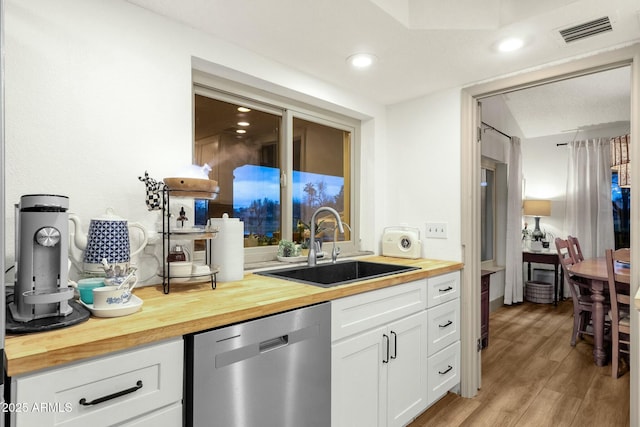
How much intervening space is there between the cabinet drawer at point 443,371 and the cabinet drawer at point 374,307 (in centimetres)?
39

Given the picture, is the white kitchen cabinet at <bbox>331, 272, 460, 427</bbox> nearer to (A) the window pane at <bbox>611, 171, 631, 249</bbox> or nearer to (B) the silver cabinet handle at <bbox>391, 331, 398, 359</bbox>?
(B) the silver cabinet handle at <bbox>391, 331, 398, 359</bbox>

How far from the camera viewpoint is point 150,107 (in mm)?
1628

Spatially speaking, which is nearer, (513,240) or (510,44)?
(510,44)

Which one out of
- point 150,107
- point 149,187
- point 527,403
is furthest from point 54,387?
point 527,403

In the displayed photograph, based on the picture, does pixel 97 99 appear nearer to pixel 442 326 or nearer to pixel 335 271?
pixel 335 271

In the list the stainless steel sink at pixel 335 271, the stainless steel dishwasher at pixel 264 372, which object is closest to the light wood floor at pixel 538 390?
the stainless steel sink at pixel 335 271

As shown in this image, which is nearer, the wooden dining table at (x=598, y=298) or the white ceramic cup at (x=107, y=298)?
the white ceramic cup at (x=107, y=298)

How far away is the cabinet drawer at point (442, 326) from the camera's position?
218 centimetres

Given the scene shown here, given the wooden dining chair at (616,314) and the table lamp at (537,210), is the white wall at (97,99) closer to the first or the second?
the wooden dining chair at (616,314)

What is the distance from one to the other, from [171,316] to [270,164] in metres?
1.41

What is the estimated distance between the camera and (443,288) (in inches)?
90.7

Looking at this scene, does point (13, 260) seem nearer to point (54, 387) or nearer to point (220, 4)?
point (54, 387)

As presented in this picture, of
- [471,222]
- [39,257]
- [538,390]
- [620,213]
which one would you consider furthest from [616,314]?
[39,257]

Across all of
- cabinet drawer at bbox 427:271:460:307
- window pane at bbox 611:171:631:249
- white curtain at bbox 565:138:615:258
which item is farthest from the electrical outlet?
window pane at bbox 611:171:631:249
